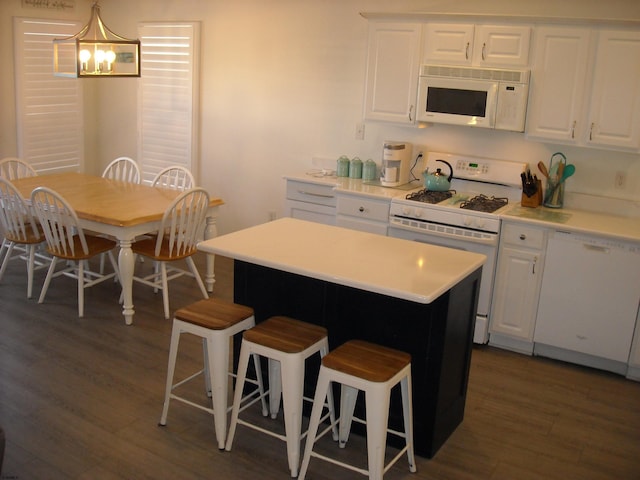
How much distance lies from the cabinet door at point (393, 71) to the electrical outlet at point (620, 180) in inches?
55.6

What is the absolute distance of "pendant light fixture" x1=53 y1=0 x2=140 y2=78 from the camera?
4281 millimetres

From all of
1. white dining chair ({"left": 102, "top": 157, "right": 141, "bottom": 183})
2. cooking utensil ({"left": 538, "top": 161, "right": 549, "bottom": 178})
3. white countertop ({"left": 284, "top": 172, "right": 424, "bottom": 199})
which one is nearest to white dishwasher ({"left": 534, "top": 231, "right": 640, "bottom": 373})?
cooking utensil ({"left": 538, "top": 161, "right": 549, "bottom": 178})

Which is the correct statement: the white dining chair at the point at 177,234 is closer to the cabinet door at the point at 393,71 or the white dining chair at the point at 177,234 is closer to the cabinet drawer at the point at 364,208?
the cabinet drawer at the point at 364,208

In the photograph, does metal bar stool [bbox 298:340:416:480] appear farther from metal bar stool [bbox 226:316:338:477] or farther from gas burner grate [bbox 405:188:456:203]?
gas burner grate [bbox 405:188:456:203]

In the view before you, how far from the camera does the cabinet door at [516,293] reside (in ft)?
14.5

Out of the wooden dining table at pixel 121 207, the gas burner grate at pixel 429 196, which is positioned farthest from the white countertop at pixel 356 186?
the wooden dining table at pixel 121 207

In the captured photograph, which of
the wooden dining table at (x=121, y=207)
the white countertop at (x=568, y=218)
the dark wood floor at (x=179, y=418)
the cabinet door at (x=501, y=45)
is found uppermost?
the cabinet door at (x=501, y=45)

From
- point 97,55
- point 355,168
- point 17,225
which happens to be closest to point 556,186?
point 355,168

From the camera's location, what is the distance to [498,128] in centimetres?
466

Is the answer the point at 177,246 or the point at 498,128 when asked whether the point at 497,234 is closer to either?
the point at 498,128

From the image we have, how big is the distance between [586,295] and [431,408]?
1582mm

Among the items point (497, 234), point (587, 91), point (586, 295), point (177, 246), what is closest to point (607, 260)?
point (586, 295)

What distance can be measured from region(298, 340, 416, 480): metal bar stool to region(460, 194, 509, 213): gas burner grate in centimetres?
186

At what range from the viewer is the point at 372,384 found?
2762 mm
